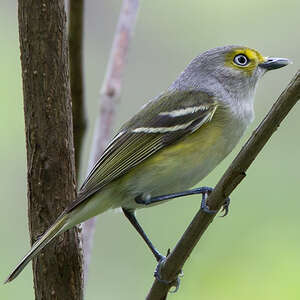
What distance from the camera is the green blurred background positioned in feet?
12.2

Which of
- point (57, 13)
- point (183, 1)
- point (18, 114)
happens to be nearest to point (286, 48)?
point (183, 1)

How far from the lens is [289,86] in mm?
A: 2463

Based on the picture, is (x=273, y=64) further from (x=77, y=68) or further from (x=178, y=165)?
(x=77, y=68)

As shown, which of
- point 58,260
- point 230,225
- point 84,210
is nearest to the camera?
point 58,260

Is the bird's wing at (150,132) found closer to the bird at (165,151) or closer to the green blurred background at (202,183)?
the bird at (165,151)

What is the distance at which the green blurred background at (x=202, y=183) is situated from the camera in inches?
147

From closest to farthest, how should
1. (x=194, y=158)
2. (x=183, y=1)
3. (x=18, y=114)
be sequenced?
1. (x=194, y=158)
2. (x=18, y=114)
3. (x=183, y=1)

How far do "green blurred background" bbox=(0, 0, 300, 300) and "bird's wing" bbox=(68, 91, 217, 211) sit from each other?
699mm

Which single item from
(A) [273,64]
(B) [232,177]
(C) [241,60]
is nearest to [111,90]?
(C) [241,60]

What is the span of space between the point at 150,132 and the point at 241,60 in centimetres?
85

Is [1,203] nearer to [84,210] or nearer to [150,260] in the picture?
[150,260]

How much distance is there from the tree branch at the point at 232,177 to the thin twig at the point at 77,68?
93cm

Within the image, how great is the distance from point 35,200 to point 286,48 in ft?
10.5

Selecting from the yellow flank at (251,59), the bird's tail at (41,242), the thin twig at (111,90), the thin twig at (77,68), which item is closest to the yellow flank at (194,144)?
the thin twig at (111,90)
